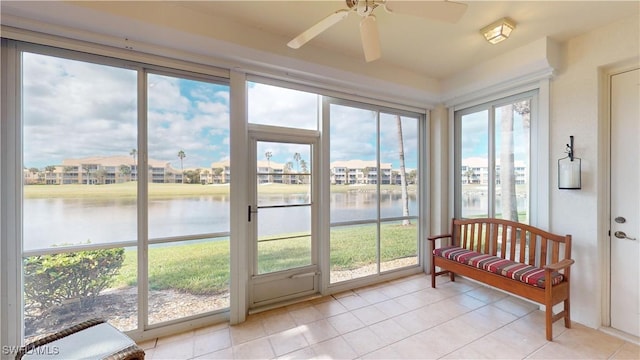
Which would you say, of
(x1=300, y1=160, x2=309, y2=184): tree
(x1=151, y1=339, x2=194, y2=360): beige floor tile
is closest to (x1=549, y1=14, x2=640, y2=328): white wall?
(x1=300, y1=160, x2=309, y2=184): tree

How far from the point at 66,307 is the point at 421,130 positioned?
4.32 m

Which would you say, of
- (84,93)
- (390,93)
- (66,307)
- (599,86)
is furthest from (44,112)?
(599,86)

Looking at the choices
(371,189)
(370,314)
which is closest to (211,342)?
(370,314)

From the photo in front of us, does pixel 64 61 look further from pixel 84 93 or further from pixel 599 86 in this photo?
pixel 599 86

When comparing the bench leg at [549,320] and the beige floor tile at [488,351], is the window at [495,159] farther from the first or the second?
the beige floor tile at [488,351]

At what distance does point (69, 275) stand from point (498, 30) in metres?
4.10

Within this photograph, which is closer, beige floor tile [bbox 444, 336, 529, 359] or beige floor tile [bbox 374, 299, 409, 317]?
beige floor tile [bbox 444, 336, 529, 359]

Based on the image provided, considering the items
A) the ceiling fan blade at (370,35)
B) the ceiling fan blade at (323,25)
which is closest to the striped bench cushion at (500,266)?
the ceiling fan blade at (370,35)

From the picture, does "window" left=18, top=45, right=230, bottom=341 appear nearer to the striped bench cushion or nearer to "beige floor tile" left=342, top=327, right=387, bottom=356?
"beige floor tile" left=342, top=327, right=387, bottom=356

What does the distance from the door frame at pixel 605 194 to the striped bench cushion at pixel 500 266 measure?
1.50ft

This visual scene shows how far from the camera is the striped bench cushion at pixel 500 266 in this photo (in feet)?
7.61

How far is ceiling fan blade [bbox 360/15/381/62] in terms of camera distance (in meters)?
1.62

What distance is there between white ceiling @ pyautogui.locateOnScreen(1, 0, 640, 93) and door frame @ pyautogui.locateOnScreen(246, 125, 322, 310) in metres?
0.79

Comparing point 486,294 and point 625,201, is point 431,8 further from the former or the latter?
point 486,294
